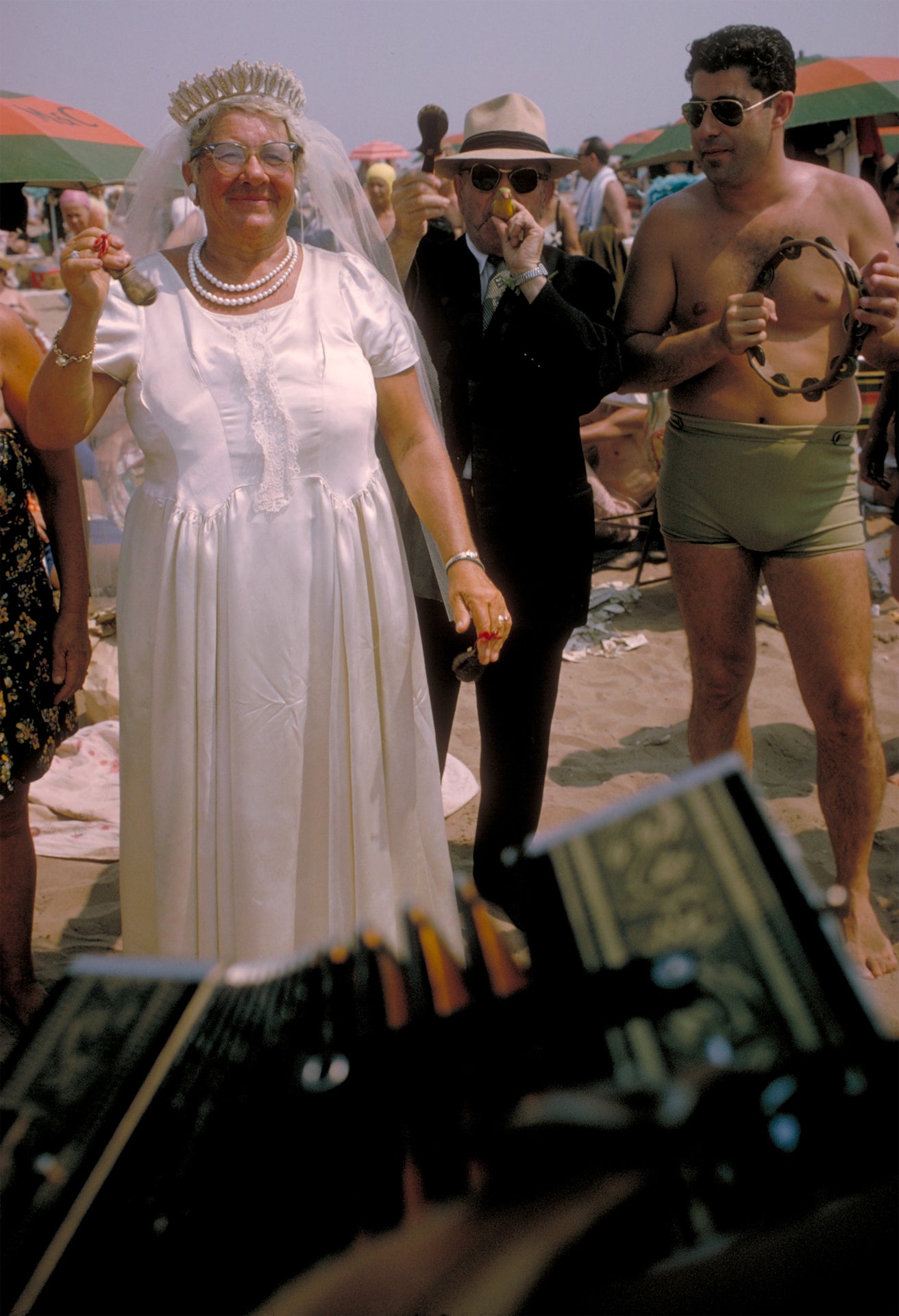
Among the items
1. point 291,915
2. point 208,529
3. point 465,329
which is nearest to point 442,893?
point 291,915

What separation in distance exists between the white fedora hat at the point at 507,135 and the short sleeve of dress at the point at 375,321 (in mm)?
467

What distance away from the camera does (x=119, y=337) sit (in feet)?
6.32

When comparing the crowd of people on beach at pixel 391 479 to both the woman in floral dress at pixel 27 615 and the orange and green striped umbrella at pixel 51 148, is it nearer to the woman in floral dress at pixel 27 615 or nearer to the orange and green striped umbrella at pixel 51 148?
the woman in floral dress at pixel 27 615

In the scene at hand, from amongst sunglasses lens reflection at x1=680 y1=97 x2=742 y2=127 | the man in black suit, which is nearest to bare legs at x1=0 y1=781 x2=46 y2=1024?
the man in black suit

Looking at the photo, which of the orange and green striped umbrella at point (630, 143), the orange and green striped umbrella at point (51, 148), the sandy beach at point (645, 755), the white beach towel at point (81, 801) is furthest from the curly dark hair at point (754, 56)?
the orange and green striped umbrella at point (630, 143)

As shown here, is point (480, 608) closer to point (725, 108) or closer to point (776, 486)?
point (776, 486)

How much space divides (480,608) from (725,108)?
1474 millimetres

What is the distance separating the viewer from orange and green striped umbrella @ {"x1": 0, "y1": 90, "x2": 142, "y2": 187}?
5.34 m

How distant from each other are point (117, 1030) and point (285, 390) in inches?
54.9

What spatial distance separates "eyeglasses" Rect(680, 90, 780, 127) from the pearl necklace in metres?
1.21

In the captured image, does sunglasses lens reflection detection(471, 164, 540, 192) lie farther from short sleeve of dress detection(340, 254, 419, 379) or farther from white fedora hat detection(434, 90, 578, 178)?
short sleeve of dress detection(340, 254, 419, 379)

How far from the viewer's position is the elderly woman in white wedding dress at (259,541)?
1950mm

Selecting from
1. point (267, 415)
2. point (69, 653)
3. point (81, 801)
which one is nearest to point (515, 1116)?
point (267, 415)

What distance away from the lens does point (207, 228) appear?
206 centimetres
